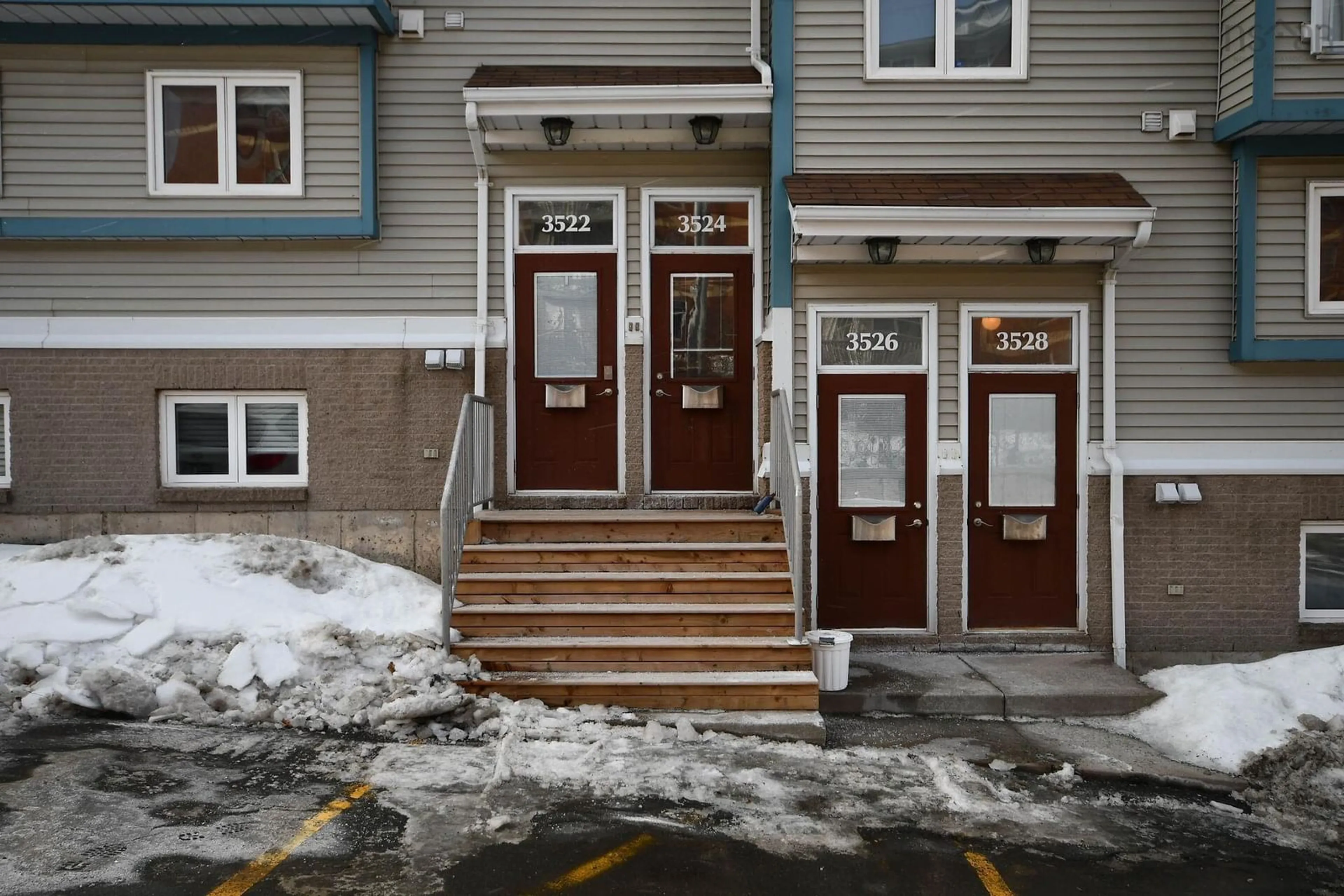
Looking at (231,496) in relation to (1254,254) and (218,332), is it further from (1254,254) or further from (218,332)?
(1254,254)

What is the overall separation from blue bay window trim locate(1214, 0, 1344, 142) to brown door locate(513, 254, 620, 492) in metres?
5.65

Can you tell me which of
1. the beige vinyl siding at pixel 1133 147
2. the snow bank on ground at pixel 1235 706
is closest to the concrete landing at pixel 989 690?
the snow bank on ground at pixel 1235 706

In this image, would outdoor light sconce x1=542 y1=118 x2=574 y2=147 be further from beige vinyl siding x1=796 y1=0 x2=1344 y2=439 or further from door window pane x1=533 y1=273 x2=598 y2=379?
beige vinyl siding x1=796 y1=0 x2=1344 y2=439

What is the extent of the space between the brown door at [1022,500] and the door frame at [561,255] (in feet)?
10.4

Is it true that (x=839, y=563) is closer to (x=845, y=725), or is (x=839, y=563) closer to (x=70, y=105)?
(x=845, y=725)

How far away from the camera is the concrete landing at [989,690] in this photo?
7.63m

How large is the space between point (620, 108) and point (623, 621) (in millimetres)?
4264

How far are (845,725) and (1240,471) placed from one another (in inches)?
179

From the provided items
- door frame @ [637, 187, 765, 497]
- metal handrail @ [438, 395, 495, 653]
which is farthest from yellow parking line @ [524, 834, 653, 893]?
door frame @ [637, 187, 765, 497]

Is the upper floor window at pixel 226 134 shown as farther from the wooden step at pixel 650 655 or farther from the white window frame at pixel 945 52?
the white window frame at pixel 945 52

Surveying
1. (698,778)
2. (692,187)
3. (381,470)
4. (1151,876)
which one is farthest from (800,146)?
(1151,876)

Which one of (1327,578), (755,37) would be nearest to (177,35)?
(755,37)

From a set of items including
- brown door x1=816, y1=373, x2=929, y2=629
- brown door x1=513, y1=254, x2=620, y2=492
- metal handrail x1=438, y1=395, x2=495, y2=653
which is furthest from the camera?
brown door x1=513, y1=254, x2=620, y2=492

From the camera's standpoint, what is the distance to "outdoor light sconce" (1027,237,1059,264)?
28.0ft
